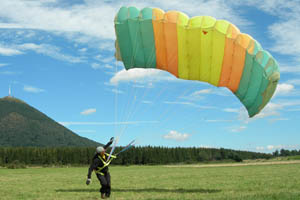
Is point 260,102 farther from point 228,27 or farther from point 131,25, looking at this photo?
point 131,25

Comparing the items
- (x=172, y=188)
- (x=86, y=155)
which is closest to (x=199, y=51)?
(x=172, y=188)

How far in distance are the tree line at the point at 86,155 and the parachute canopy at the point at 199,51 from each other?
231 ft

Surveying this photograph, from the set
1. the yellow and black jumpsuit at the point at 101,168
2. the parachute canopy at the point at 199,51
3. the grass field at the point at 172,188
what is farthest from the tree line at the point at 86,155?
the parachute canopy at the point at 199,51

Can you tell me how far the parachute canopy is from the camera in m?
11.9

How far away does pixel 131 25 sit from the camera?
40.8 feet

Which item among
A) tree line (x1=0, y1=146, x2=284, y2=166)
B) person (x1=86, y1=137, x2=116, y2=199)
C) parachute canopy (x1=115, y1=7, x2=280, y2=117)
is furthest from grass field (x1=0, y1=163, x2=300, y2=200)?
tree line (x1=0, y1=146, x2=284, y2=166)

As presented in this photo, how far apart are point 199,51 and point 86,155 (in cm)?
8202

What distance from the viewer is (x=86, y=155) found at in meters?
91.1

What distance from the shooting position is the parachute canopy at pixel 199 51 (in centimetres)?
1193

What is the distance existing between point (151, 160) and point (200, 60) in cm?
8902

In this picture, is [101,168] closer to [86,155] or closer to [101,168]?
[101,168]

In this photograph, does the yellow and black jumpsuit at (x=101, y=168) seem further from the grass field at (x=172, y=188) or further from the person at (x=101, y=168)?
the grass field at (x=172, y=188)

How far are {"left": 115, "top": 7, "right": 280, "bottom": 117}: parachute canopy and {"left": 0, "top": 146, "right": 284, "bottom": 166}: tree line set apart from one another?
2772 inches

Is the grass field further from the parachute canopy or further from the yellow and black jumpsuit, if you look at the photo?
the parachute canopy
